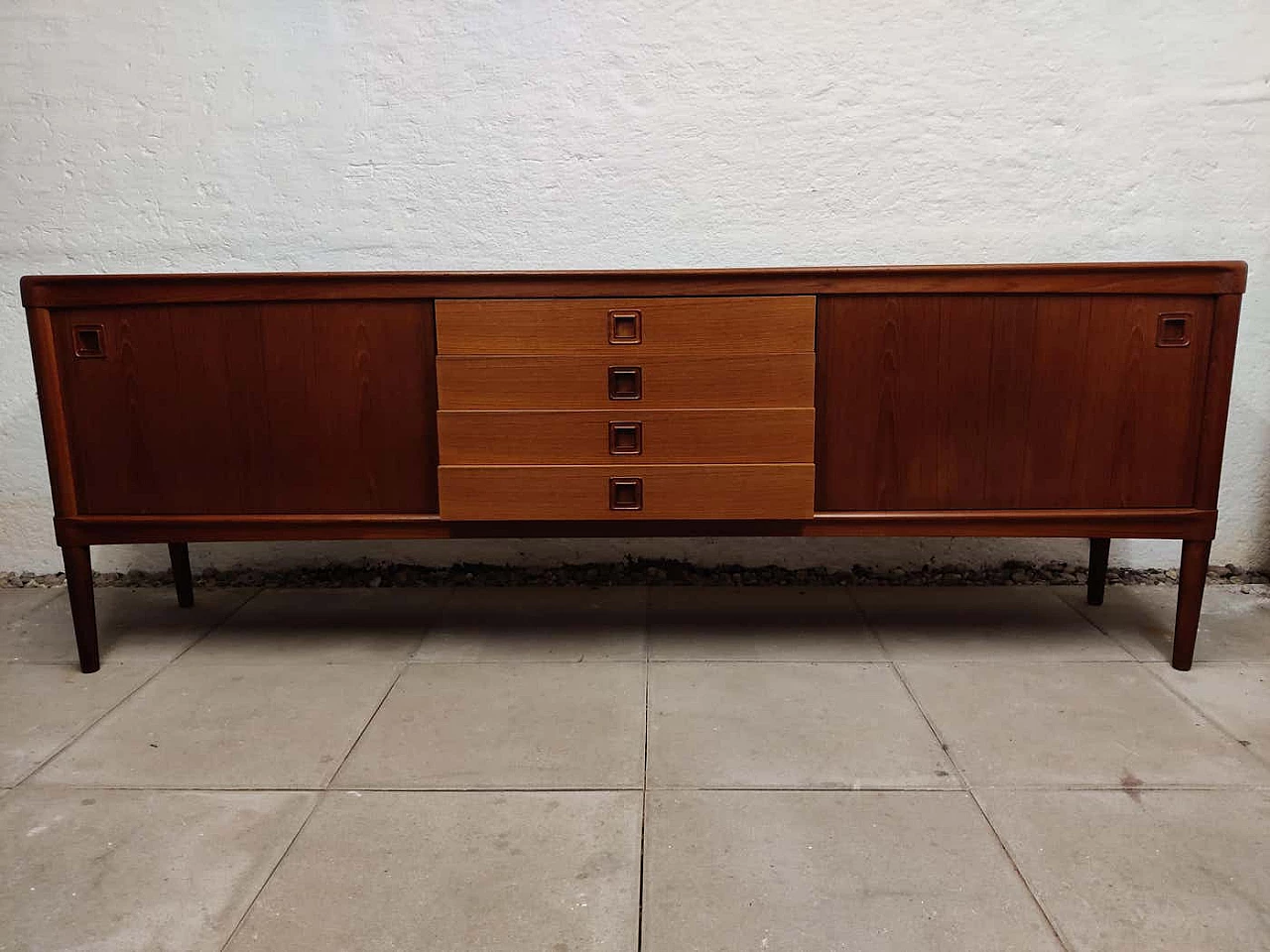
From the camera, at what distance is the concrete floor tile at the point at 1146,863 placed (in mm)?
1013

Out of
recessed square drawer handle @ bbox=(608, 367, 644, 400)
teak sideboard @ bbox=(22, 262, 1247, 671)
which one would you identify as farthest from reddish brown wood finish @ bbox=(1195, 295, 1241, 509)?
recessed square drawer handle @ bbox=(608, 367, 644, 400)

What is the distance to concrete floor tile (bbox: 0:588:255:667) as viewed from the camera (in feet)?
6.29

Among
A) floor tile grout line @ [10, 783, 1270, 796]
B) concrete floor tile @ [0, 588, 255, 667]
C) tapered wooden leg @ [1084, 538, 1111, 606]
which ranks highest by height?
→ tapered wooden leg @ [1084, 538, 1111, 606]

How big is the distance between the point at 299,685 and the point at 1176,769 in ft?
5.45

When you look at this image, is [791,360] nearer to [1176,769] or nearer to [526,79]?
[1176,769]

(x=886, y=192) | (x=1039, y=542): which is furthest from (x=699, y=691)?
(x=886, y=192)

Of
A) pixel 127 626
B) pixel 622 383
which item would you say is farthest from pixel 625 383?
pixel 127 626

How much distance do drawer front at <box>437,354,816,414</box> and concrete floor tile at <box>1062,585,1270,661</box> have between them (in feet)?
3.38

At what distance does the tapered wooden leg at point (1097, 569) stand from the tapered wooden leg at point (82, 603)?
2.39m

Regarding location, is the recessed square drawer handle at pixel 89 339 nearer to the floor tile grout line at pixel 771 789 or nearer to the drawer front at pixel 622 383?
the drawer front at pixel 622 383

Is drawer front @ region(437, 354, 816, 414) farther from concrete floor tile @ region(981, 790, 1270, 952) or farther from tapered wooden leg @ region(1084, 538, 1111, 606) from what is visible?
tapered wooden leg @ region(1084, 538, 1111, 606)

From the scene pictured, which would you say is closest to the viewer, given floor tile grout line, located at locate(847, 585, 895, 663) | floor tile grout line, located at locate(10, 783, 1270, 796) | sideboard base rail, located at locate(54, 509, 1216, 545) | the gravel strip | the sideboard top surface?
floor tile grout line, located at locate(10, 783, 1270, 796)

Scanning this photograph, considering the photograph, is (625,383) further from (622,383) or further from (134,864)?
(134,864)

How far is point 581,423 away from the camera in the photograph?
1.65m
